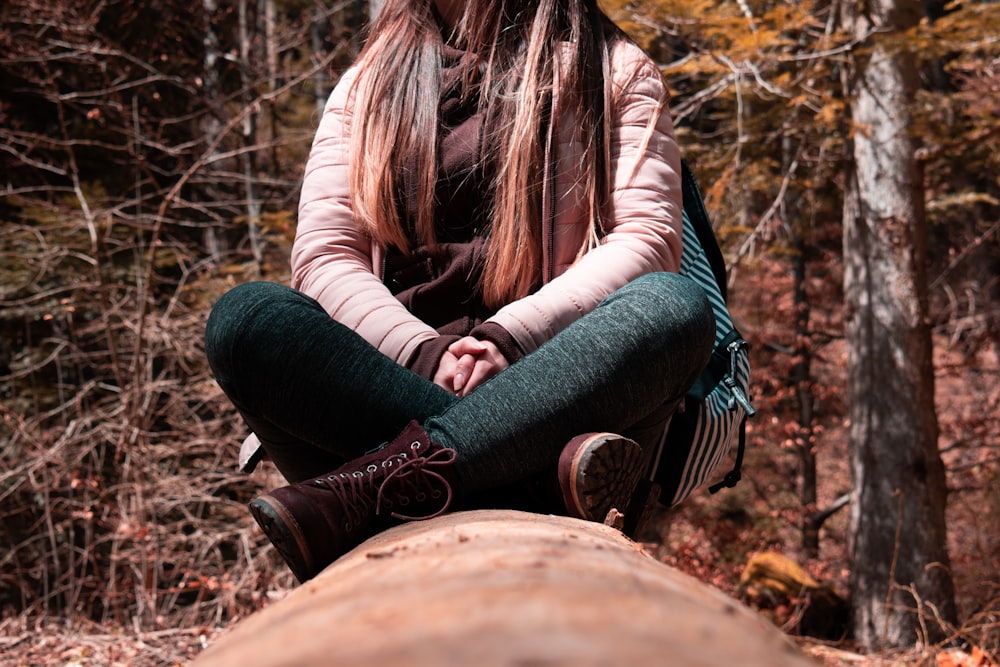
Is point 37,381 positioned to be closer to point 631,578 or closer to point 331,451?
point 331,451

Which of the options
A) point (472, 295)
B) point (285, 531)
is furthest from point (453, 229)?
point (285, 531)

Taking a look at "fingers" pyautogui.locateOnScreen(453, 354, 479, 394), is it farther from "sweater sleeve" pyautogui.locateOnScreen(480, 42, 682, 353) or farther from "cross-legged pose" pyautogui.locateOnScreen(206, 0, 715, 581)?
"sweater sleeve" pyautogui.locateOnScreen(480, 42, 682, 353)

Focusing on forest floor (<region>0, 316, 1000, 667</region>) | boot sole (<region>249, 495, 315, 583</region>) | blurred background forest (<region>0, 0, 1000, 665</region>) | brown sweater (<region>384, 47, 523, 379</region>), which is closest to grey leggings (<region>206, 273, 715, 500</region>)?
boot sole (<region>249, 495, 315, 583</region>)

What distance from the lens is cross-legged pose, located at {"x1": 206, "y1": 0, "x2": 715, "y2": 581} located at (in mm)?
1415

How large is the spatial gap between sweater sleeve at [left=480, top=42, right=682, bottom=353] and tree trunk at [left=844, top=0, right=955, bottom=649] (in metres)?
3.85

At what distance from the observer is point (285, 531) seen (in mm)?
1264

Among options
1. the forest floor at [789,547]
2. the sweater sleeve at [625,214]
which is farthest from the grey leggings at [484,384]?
the forest floor at [789,547]

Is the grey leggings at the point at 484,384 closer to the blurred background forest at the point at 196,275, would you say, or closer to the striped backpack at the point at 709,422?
the striped backpack at the point at 709,422

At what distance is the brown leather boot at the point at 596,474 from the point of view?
1389 millimetres

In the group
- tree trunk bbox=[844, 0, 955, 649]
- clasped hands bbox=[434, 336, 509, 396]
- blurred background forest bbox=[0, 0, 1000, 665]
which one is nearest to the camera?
clasped hands bbox=[434, 336, 509, 396]

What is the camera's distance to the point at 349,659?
49 centimetres

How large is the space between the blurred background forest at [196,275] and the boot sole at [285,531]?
214 cm

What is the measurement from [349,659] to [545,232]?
5.18 ft

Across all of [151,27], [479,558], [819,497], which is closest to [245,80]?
[151,27]
